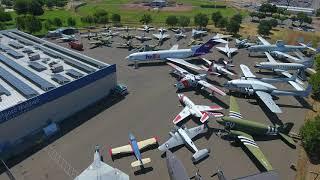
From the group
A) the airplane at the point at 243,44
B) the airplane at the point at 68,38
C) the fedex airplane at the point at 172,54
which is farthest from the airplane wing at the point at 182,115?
the airplane at the point at 68,38

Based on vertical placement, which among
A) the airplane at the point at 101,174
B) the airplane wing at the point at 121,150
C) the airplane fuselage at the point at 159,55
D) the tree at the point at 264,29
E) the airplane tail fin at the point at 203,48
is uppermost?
the tree at the point at 264,29

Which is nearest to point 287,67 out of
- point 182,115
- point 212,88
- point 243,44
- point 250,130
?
point 243,44

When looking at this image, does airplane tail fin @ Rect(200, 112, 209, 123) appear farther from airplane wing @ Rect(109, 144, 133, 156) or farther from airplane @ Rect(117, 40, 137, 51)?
airplane @ Rect(117, 40, 137, 51)

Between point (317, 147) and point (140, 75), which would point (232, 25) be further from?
point (317, 147)

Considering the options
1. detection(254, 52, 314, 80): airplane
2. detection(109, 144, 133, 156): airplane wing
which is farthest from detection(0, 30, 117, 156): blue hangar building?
detection(254, 52, 314, 80): airplane

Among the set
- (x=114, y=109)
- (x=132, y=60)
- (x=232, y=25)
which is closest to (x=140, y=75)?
(x=132, y=60)

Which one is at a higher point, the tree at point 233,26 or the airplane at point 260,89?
the tree at point 233,26

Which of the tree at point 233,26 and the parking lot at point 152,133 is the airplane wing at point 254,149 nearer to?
the parking lot at point 152,133
